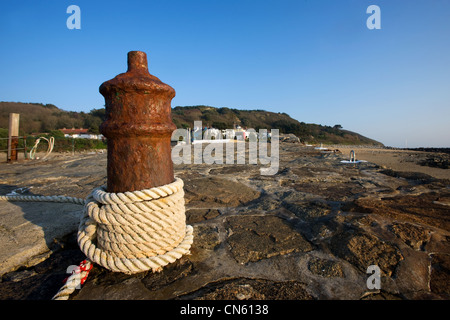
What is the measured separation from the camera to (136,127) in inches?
49.7

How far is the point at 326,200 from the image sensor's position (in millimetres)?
2508

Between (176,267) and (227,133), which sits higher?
(227,133)

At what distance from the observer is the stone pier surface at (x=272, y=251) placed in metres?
1.14

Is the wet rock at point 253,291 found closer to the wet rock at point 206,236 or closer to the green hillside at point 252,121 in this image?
the wet rock at point 206,236

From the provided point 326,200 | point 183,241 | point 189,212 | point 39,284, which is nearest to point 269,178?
point 326,200

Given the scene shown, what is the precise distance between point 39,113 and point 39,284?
47.4 m

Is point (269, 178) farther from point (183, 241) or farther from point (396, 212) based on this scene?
point (183, 241)

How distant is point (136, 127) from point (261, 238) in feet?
3.67

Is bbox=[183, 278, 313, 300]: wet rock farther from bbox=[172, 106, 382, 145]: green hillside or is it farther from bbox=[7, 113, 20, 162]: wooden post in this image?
bbox=[172, 106, 382, 145]: green hillside

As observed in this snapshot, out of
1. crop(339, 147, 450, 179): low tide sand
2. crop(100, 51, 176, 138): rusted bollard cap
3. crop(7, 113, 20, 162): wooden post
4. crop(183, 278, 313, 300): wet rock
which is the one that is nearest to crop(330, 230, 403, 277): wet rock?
crop(183, 278, 313, 300): wet rock

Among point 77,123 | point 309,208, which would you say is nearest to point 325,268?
point 309,208

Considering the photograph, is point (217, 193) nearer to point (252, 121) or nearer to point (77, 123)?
point (77, 123)

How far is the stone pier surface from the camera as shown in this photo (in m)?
1.14
